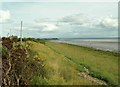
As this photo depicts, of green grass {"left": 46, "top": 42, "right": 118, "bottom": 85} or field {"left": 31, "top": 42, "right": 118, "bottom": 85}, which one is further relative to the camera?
green grass {"left": 46, "top": 42, "right": 118, "bottom": 85}

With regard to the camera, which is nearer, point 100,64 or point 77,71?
point 77,71

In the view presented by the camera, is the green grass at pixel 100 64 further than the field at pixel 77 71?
Yes

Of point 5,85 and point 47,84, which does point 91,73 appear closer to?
point 47,84

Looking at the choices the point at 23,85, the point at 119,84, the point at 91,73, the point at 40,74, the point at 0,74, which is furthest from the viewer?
the point at 91,73

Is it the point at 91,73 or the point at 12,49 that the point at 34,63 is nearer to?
the point at 12,49

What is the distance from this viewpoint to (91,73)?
74.0 ft

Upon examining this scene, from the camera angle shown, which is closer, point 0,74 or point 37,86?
point 0,74

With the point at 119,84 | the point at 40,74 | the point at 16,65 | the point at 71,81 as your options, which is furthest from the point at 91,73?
the point at 16,65

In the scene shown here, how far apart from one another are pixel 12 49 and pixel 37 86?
1.85m

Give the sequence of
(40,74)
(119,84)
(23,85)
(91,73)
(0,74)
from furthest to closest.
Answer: (91,73), (119,84), (40,74), (23,85), (0,74)

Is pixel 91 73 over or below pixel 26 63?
below

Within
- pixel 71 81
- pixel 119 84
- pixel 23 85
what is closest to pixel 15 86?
pixel 23 85

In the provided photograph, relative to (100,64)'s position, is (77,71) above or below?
above

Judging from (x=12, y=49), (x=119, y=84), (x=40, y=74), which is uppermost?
(x=12, y=49)
